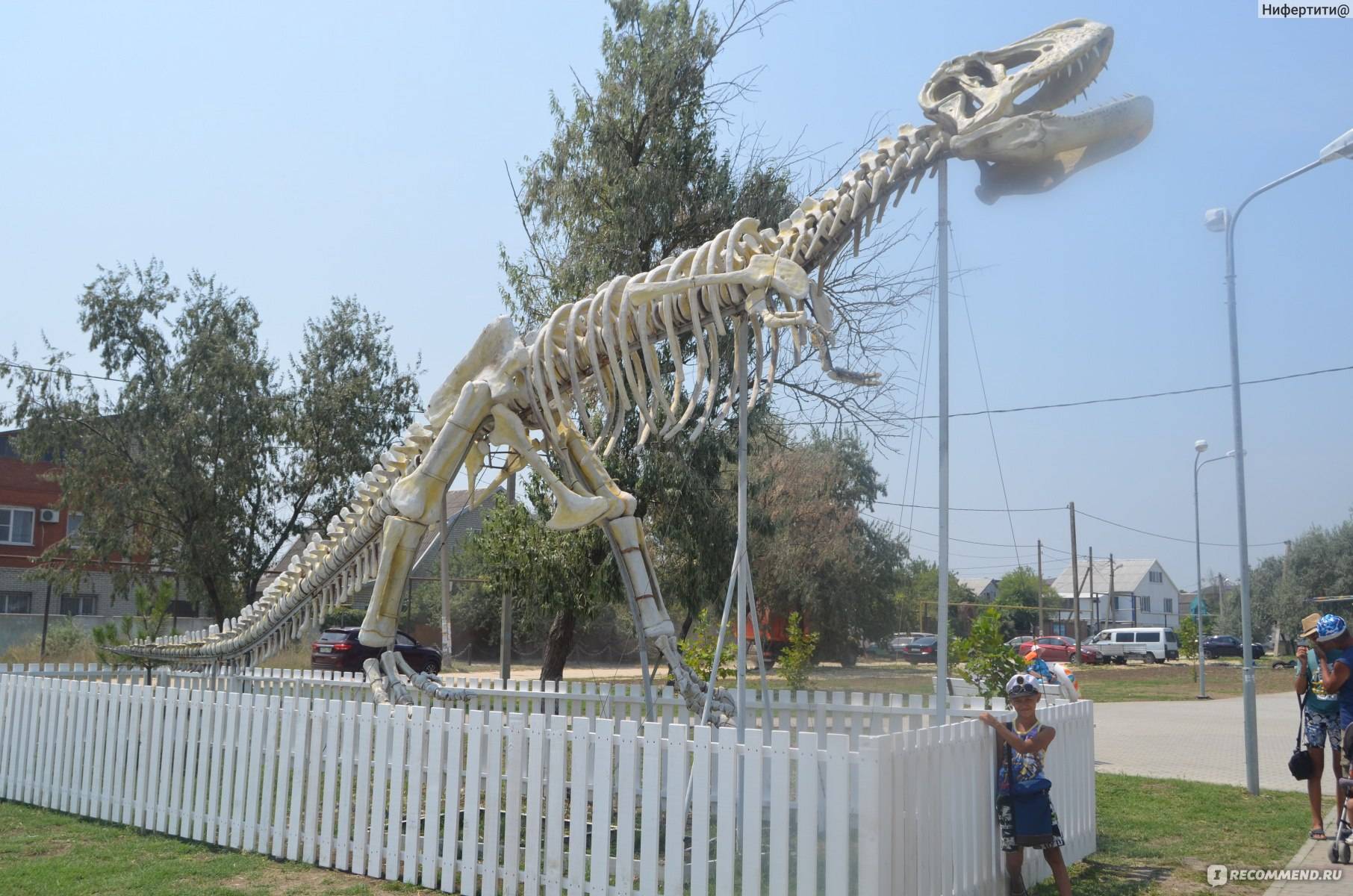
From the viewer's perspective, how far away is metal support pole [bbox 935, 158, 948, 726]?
6703mm

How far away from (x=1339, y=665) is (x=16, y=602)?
3687 centimetres

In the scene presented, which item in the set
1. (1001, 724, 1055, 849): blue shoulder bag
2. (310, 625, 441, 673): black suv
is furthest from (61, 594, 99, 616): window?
(1001, 724, 1055, 849): blue shoulder bag

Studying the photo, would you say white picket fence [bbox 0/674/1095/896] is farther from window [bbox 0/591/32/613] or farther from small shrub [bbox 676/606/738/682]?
window [bbox 0/591/32/613]

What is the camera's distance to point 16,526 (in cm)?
3447

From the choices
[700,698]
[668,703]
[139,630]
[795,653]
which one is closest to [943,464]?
[700,698]

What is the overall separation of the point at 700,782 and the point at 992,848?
78.2 inches

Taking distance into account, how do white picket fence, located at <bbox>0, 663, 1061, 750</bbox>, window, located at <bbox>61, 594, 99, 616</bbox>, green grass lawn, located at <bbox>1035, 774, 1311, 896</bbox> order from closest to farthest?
green grass lawn, located at <bbox>1035, 774, 1311, 896</bbox>, white picket fence, located at <bbox>0, 663, 1061, 750</bbox>, window, located at <bbox>61, 594, 99, 616</bbox>

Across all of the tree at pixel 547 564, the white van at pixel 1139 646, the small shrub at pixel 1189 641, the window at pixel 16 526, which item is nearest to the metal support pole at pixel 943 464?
the tree at pixel 547 564

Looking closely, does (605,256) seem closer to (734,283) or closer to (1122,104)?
(734,283)

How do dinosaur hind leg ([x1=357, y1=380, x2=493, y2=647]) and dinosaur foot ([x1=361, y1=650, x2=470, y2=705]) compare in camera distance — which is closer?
dinosaur foot ([x1=361, y1=650, x2=470, y2=705])

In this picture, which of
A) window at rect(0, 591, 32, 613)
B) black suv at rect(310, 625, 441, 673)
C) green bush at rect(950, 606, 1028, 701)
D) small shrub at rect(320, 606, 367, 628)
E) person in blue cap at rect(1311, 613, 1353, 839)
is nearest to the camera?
person in blue cap at rect(1311, 613, 1353, 839)

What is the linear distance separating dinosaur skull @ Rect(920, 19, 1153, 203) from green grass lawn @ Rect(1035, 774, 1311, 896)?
483 cm

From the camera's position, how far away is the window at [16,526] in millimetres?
34188

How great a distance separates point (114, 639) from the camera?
54.6ft
